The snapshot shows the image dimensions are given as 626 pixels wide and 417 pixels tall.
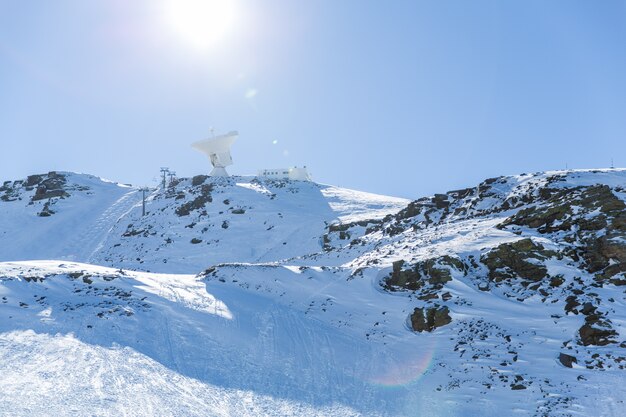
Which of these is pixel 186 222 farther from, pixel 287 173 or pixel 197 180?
pixel 287 173

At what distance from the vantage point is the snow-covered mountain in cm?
1104

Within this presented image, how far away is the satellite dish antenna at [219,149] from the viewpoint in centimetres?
7294

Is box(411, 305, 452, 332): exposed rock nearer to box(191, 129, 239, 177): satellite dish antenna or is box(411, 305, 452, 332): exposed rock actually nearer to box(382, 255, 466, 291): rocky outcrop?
box(382, 255, 466, 291): rocky outcrop

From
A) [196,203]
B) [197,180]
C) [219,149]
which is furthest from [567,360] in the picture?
[219,149]

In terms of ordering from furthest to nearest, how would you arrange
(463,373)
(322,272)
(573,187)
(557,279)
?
(573,187)
(322,272)
(557,279)
(463,373)

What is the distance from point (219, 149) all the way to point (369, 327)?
197ft

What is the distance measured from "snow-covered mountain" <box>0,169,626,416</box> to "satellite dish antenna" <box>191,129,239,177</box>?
4520cm

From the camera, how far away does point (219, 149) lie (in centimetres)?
7338

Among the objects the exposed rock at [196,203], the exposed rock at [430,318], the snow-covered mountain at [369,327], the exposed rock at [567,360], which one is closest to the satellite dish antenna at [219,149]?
the exposed rock at [196,203]

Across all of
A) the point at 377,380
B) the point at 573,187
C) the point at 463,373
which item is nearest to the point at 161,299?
the point at 377,380

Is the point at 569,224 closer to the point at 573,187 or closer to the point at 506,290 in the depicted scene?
the point at 506,290

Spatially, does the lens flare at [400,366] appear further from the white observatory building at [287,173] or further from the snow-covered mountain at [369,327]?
the white observatory building at [287,173]

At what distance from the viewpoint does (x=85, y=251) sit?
48.6 metres

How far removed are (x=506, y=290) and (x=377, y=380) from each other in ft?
24.2
